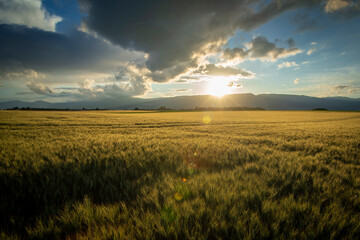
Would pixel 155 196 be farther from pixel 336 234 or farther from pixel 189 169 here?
pixel 336 234

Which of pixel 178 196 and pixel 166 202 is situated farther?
pixel 178 196

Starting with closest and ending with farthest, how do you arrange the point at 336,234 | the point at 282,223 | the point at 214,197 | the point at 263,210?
the point at 336,234 → the point at 282,223 → the point at 263,210 → the point at 214,197

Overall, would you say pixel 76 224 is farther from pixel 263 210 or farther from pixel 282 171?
pixel 282 171

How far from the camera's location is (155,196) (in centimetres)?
214

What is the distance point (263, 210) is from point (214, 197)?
62 cm

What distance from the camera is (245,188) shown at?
2426mm

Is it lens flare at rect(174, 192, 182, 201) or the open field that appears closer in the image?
the open field

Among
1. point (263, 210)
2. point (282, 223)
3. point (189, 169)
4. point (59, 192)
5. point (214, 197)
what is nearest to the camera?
point (282, 223)

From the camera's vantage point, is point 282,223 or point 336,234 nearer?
point 336,234

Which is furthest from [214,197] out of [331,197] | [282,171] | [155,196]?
[282,171]

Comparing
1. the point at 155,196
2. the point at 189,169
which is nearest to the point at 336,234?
the point at 155,196

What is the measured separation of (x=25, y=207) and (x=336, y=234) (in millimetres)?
4293

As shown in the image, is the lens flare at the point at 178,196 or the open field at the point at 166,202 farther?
the lens flare at the point at 178,196

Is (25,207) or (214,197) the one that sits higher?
(214,197)
